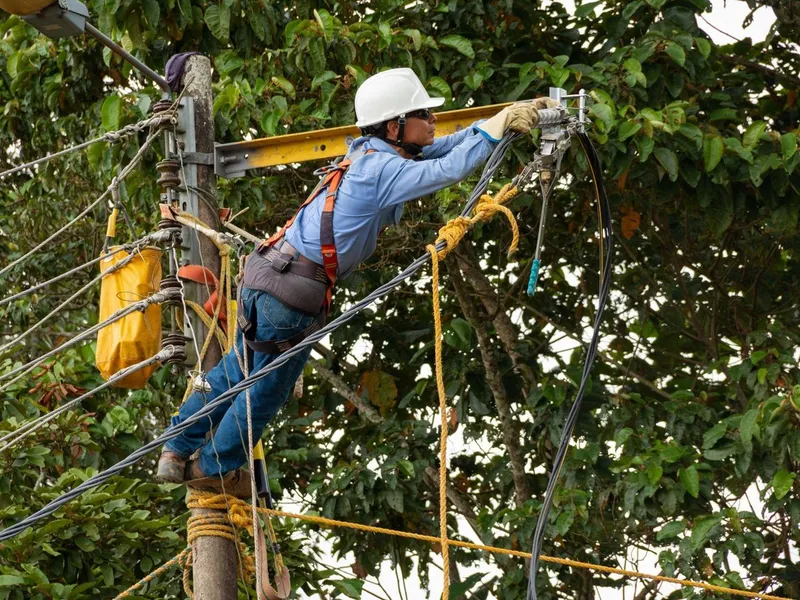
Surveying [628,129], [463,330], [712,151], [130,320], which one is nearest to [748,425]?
[712,151]

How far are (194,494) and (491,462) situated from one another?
3.25 metres

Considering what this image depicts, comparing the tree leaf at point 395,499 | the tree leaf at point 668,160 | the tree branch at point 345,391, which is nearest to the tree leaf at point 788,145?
the tree leaf at point 668,160

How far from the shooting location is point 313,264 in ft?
14.3

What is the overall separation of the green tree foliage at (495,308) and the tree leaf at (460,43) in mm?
15

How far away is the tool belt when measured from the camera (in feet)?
14.3

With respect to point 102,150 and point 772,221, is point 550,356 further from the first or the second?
point 102,150

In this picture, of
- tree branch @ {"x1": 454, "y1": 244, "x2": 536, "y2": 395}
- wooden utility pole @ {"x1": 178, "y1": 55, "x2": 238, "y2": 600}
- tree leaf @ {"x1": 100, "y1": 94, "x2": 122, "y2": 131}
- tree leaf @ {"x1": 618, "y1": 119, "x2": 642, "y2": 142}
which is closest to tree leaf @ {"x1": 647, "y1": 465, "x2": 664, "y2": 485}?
tree branch @ {"x1": 454, "y1": 244, "x2": 536, "y2": 395}

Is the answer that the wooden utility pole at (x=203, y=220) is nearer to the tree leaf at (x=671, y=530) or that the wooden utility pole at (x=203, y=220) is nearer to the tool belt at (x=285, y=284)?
the tool belt at (x=285, y=284)

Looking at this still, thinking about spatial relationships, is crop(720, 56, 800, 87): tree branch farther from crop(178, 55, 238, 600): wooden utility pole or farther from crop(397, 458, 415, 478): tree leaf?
crop(178, 55, 238, 600): wooden utility pole

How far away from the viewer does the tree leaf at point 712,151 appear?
5961 millimetres

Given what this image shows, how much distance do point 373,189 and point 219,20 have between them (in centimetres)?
231

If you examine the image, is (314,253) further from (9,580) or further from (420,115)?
(9,580)

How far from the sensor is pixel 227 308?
15.7 ft

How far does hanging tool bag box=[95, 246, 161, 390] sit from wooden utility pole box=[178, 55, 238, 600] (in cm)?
20
